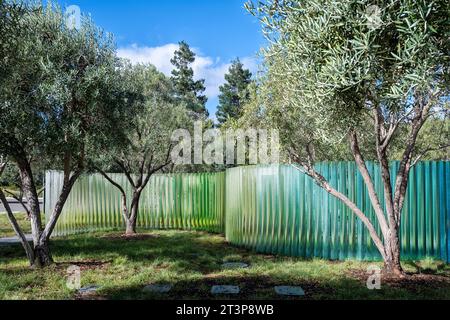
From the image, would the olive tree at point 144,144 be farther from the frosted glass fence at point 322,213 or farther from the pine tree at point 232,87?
the pine tree at point 232,87

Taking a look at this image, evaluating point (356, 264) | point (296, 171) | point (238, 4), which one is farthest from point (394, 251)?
point (238, 4)

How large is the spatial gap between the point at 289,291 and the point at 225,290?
3.29 feet

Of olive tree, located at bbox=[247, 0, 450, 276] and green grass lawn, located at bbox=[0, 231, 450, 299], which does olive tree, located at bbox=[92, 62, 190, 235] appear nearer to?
green grass lawn, located at bbox=[0, 231, 450, 299]

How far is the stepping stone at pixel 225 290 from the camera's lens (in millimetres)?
6309

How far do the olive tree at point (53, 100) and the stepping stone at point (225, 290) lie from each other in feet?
12.5

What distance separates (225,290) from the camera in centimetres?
643

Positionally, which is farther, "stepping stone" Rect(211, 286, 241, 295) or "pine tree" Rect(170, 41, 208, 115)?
"pine tree" Rect(170, 41, 208, 115)

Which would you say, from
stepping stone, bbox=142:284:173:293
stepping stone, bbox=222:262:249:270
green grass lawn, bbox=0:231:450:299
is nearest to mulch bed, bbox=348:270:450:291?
green grass lawn, bbox=0:231:450:299

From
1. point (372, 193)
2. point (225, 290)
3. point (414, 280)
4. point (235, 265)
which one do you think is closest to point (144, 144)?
point (235, 265)

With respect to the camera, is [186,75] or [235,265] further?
[186,75]

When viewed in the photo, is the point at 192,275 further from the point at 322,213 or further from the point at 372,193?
the point at 372,193

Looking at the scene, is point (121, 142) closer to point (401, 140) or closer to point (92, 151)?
point (92, 151)

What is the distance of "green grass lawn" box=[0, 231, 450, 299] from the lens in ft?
20.4

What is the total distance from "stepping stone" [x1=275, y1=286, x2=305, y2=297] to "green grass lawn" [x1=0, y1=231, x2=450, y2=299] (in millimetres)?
120
